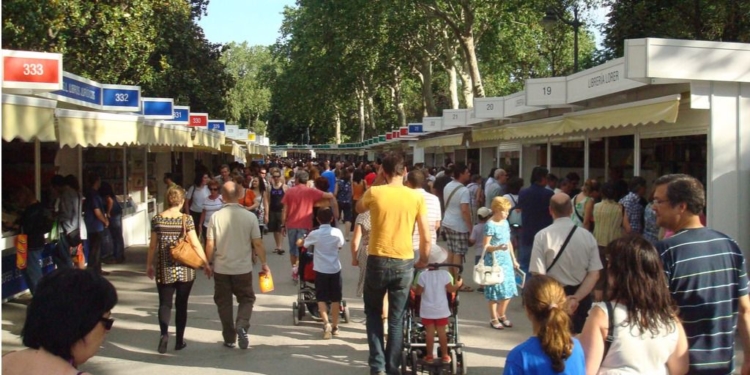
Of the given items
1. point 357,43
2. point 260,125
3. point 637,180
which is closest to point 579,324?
point 637,180

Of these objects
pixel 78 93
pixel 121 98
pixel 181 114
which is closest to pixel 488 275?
pixel 78 93

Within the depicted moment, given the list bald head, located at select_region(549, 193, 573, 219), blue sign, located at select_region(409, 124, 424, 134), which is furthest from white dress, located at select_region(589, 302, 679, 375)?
blue sign, located at select_region(409, 124, 424, 134)

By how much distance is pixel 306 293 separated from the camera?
8.93 m

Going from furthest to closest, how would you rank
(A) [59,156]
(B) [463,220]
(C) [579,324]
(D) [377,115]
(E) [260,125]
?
(E) [260,125] → (D) [377,115] → (A) [59,156] → (B) [463,220] → (C) [579,324]

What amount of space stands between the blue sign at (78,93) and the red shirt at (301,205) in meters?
3.34

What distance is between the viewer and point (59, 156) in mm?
13234

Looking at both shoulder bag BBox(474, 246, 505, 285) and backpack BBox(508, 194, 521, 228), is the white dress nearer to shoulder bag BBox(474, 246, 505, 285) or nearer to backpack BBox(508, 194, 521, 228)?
shoulder bag BBox(474, 246, 505, 285)

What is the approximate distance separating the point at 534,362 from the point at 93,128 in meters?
6.62

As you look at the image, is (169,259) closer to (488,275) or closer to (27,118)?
(27,118)

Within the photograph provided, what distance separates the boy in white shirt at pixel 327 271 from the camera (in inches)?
316

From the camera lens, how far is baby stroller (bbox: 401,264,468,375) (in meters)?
6.37

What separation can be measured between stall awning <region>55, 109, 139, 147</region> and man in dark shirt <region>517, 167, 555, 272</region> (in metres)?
4.70

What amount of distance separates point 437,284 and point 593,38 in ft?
A: 203

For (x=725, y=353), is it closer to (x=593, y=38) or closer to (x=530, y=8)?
(x=530, y=8)
